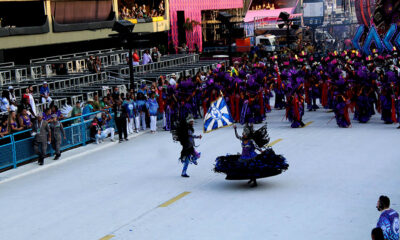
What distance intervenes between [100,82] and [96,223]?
62.7 ft

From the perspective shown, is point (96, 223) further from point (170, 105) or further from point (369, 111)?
point (369, 111)

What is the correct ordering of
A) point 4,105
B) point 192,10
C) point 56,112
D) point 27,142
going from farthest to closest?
point 192,10 < point 4,105 < point 56,112 < point 27,142

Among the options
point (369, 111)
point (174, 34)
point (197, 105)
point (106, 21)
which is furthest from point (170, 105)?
point (174, 34)

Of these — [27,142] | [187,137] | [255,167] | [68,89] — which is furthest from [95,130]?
[255,167]

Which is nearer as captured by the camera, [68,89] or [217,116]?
[217,116]

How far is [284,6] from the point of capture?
7038 cm

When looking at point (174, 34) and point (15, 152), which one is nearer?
point (15, 152)

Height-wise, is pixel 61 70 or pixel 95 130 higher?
pixel 61 70

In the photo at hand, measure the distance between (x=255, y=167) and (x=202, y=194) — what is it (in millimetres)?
1390

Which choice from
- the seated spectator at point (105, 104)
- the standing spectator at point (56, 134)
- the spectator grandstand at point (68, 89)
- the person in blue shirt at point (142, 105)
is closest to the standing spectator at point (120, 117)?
the spectator grandstand at point (68, 89)

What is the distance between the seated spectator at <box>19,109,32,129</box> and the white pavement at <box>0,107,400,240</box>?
1.16 meters

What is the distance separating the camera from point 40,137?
67.5 feet

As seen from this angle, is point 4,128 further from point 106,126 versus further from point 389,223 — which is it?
point 389,223

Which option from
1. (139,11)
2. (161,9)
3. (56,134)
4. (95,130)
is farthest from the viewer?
(161,9)
